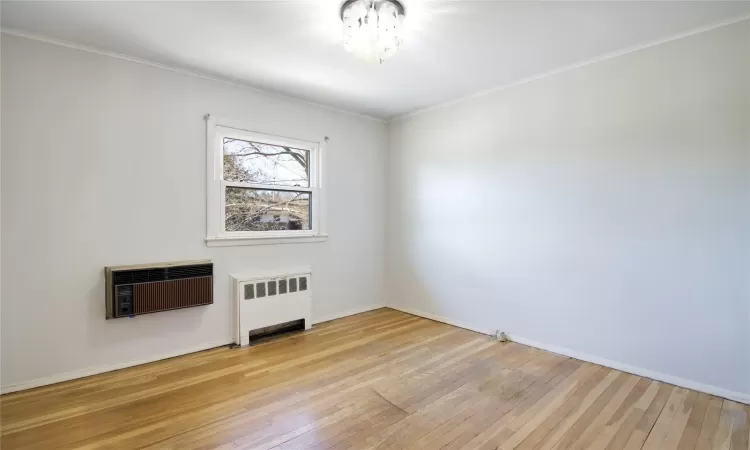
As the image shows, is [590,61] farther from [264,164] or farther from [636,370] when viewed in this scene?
[264,164]

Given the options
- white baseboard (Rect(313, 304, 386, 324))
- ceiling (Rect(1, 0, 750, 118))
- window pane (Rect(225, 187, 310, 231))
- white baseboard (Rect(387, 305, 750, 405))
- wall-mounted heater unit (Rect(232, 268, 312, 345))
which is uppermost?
ceiling (Rect(1, 0, 750, 118))

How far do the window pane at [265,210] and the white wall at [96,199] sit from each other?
0.91 feet

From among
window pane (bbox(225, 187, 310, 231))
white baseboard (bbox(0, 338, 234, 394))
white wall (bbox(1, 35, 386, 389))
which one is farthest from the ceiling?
white baseboard (bbox(0, 338, 234, 394))

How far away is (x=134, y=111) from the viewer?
3.02 meters

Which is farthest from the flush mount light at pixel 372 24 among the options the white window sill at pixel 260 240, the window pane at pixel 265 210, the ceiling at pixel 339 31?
the white window sill at pixel 260 240

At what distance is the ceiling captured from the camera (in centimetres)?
230

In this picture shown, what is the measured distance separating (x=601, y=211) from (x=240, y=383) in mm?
3242

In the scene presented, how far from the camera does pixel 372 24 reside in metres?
2.24

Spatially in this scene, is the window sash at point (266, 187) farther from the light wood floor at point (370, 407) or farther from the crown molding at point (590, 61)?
the crown molding at point (590, 61)

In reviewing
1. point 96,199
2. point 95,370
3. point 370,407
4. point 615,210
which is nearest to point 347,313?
point 370,407

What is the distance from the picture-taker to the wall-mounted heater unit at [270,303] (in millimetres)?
3506

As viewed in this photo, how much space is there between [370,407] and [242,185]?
96.2 inches

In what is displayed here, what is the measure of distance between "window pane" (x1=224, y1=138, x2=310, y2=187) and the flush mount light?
184 centimetres

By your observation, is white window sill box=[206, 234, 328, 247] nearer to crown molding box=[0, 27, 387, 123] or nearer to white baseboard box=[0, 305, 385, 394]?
white baseboard box=[0, 305, 385, 394]
